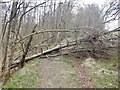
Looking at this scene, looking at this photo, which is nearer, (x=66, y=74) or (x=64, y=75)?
(x=64, y=75)

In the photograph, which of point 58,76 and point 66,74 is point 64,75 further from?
point 58,76

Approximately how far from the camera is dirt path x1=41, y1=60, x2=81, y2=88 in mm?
7979

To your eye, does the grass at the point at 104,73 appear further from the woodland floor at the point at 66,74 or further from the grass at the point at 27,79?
the grass at the point at 27,79

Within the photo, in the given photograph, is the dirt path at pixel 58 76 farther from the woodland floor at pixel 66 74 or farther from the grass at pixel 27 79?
the grass at pixel 27 79

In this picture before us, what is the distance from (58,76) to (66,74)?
40 centimetres

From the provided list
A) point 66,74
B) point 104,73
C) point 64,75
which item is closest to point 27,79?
point 64,75

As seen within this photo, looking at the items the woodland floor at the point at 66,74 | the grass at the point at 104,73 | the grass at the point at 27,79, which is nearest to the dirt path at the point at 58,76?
the woodland floor at the point at 66,74

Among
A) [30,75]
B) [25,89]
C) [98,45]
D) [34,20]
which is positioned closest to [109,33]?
[98,45]

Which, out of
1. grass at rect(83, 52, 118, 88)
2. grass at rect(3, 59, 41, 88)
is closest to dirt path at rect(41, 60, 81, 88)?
grass at rect(3, 59, 41, 88)

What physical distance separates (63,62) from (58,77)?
79.7 inches

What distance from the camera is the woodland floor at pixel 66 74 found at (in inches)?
314

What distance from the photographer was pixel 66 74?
9023 mm

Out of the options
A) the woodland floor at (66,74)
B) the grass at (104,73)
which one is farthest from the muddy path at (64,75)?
the grass at (104,73)

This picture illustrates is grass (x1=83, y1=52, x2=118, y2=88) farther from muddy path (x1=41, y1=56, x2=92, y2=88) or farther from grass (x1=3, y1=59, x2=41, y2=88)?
grass (x1=3, y1=59, x2=41, y2=88)
